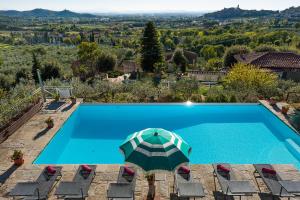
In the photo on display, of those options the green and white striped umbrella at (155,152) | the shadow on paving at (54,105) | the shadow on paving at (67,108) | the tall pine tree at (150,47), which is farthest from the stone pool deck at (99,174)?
the tall pine tree at (150,47)

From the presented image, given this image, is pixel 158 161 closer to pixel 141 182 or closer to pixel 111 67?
pixel 141 182

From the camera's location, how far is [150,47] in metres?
31.1

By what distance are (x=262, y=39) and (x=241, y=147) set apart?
7094 cm

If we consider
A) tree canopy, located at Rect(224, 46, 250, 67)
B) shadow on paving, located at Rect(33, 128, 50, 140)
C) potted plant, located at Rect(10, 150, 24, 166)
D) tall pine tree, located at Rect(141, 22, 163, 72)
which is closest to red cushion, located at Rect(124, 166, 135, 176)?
potted plant, located at Rect(10, 150, 24, 166)

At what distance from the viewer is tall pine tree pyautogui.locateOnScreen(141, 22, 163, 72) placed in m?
31.1

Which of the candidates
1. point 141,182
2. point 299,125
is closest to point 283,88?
point 299,125

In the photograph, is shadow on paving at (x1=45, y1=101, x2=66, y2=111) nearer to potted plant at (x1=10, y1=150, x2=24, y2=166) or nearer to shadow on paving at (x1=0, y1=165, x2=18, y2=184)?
potted plant at (x1=10, y1=150, x2=24, y2=166)

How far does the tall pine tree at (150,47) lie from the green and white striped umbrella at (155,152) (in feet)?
82.1

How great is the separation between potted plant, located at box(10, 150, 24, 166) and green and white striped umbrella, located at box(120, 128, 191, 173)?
3881mm

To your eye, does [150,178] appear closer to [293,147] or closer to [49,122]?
[49,122]

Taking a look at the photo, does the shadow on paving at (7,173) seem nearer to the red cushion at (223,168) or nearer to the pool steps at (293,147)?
the red cushion at (223,168)

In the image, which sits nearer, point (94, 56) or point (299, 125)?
point (299, 125)

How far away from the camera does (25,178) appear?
7867mm

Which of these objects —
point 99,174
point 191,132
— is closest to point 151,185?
point 99,174
